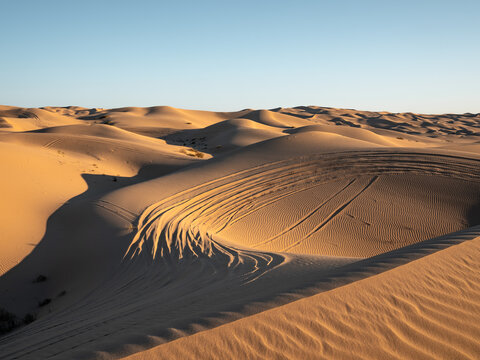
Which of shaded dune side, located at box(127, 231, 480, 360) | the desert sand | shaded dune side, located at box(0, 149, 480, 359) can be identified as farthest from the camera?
shaded dune side, located at box(0, 149, 480, 359)

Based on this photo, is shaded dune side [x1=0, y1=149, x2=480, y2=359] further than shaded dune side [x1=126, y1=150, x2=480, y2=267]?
No

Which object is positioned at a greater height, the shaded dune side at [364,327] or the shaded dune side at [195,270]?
the shaded dune side at [364,327]

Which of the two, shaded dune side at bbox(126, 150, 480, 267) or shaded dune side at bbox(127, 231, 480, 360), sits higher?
shaded dune side at bbox(127, 231, 480, 360)

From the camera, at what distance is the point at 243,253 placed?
Result: 7473 millimetres

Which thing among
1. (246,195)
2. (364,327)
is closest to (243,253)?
(364,327)

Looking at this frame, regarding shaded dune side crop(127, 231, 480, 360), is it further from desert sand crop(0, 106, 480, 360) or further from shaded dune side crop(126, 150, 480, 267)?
shaded dune side crop(126, 150, 480, 267)

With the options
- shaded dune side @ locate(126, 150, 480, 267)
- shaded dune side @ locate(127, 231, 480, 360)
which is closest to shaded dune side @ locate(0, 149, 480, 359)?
shaded dune side @ locate(126, 150, 480, 267)

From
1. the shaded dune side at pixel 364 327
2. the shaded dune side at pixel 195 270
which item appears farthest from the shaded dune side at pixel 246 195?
the shaded dune side at pixel 364 327

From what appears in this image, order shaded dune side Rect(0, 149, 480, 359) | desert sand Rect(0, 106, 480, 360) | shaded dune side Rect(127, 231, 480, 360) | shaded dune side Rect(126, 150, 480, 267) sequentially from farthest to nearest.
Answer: shaded dune side Rect(126, 150, 480, 267)
shaded dune side Rect(0, 149, 480, 359)
desert sand Rect(0, 106, 480, 360)
shaded dune side Rect(127, 231, 480, 360)

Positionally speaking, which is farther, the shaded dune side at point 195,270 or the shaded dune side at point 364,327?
the shaded dune side at point 195,270

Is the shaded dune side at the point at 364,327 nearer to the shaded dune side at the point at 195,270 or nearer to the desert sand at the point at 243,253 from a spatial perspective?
the desert sand at the point at 243,253

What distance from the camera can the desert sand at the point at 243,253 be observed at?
2986 mm

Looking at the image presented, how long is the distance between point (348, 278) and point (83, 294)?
5376 millimetres

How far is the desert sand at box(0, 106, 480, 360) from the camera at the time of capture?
2986mm
